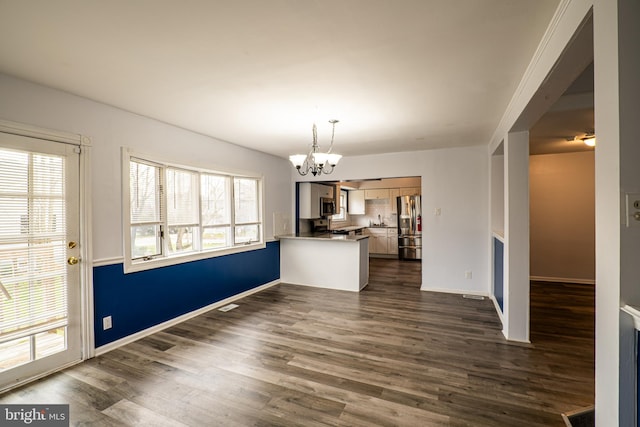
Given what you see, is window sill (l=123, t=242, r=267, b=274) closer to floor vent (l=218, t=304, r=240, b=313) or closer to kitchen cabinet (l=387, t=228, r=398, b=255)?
floor vent (l=218, t=304, r=240, b=313)

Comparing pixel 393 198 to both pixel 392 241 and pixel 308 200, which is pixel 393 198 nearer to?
pixel 392 241

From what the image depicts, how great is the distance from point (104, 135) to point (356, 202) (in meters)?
6.97

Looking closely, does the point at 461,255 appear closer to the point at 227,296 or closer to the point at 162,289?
the point at 227,296

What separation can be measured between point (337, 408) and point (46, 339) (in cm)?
257

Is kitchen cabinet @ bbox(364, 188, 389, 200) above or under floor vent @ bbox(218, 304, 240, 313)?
above

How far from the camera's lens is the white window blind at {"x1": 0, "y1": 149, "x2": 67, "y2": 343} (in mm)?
2266

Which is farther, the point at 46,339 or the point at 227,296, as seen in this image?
the point at 227,296

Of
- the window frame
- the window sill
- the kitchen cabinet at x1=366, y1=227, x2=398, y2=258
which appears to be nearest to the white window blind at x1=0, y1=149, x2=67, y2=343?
the window sill

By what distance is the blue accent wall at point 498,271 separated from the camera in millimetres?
3715

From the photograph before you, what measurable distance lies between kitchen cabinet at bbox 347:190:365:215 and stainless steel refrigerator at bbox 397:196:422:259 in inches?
49.2

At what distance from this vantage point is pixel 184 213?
388cm

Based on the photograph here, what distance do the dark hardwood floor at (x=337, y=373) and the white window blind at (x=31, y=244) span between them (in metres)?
0.55

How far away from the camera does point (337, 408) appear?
2029 millimetres

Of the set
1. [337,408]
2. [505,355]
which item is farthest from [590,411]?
[337,408]
